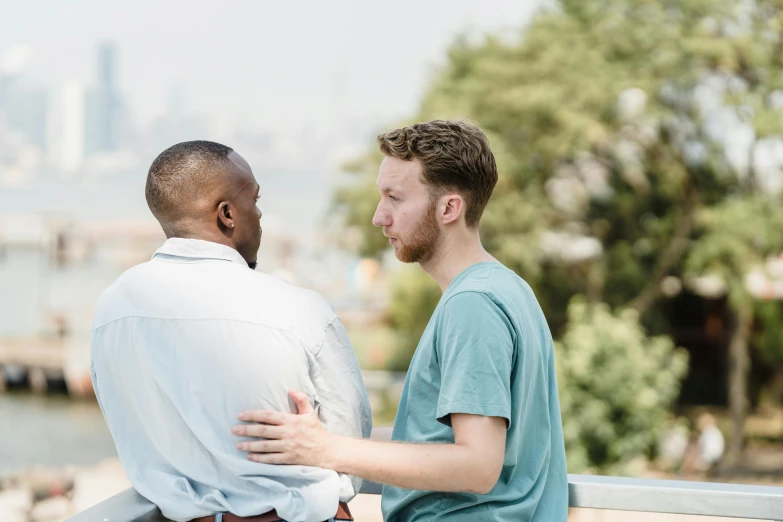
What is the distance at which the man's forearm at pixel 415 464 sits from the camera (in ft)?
4.51

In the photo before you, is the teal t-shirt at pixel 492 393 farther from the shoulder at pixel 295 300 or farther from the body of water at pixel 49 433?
the body of water at pixel 49 433

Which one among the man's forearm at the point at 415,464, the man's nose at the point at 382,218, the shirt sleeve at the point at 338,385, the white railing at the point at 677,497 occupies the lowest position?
the white railing at the point at 677,497

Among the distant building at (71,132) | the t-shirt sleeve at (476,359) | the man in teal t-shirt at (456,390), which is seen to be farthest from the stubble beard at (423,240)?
the distant building at (71,132)

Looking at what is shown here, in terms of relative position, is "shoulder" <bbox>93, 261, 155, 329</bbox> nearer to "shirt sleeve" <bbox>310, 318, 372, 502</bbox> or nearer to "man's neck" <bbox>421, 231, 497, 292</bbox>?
"shirt sleeve" <bbox>310, 318, 372, 502</bbox>

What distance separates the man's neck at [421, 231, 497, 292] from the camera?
1.58m

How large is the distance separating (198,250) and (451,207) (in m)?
0.43

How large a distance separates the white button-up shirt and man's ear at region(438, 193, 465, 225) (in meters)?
0.26

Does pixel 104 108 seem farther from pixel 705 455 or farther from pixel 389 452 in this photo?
pixel 389 452

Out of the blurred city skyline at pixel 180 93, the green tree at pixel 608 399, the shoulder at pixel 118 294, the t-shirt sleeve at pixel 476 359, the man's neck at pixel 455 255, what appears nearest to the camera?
the t-shirt sleeve at pixel 476 359

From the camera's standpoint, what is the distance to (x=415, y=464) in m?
1.41

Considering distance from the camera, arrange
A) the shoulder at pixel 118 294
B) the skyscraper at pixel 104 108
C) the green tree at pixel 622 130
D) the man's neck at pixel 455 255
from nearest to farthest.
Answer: the shoulder at pixel 118 294 < the man's neck at pixel 455 255 < the green tree at pixel 622 130 < the skyscraper at pixel 104 108

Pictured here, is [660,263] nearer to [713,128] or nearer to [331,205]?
[713,128]

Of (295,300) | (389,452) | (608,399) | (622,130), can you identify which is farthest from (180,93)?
(389,452)

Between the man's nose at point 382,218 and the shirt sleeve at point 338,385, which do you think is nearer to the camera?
the shirt sleeve at point 338,385
